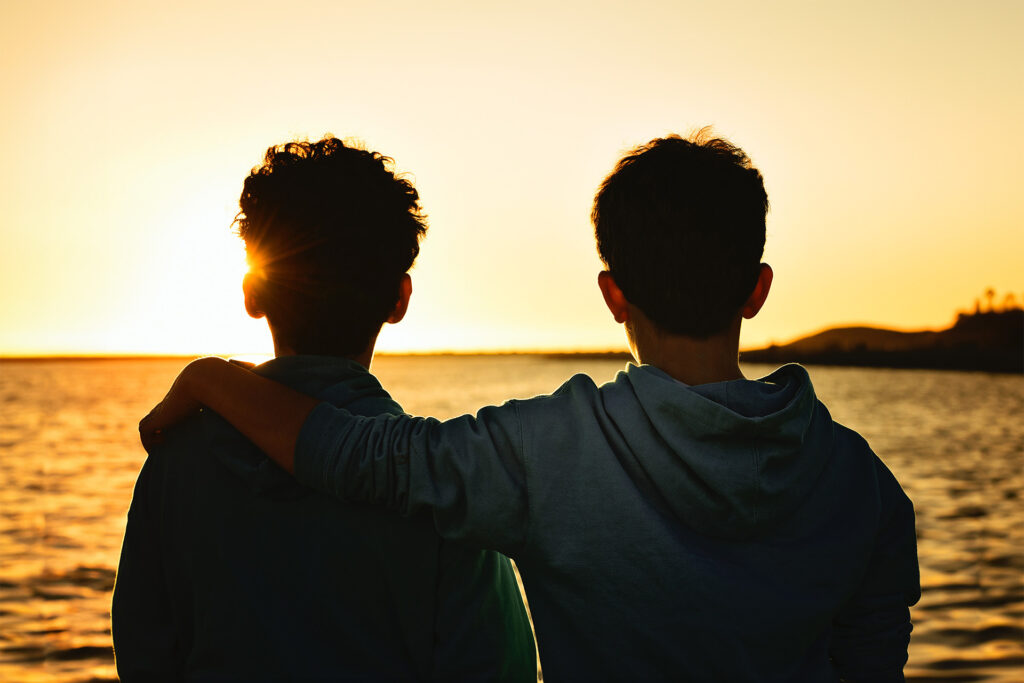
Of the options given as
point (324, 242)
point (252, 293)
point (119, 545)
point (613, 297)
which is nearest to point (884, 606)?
point (613, 297)

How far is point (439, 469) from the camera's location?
152 cm

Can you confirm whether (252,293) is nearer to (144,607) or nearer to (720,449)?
(144,607)

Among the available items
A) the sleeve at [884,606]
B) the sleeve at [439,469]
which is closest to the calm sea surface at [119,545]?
the sleeve at [884,606]

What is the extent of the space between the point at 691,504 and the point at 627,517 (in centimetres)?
13

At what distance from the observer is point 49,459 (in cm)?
1856

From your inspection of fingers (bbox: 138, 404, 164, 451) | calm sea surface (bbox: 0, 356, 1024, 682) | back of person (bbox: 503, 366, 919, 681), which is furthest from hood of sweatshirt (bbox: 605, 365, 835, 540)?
calm sea surface (bbox: 0, 356, 1024, 682)

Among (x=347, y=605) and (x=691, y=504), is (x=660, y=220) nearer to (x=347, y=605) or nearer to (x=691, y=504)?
(x=691, y=504)

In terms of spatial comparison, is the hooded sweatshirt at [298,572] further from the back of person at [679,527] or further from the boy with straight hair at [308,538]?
the back of person at [679,527]

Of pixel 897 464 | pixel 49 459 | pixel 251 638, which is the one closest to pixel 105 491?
pixel 49 459

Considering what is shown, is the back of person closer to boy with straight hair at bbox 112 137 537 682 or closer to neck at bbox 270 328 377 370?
boy with straight hair at bbox 112 137 537 682

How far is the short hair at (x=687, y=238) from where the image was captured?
1.62 meters

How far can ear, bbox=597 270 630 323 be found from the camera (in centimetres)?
172

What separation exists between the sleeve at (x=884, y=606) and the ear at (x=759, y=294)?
47cm

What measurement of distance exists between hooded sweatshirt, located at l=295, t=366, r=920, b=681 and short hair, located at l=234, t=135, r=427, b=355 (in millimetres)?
304
